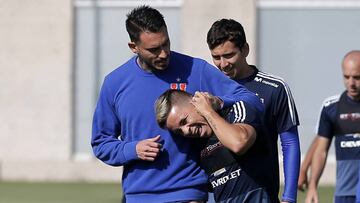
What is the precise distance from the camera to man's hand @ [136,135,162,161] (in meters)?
6.39

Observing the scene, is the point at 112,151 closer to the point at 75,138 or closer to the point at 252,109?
the point at 252,109

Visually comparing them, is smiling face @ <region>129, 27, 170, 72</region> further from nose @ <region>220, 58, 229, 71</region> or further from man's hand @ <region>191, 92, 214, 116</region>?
nose @ <region>220, 58, 229, 71</region>

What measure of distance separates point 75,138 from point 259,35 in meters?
3.47

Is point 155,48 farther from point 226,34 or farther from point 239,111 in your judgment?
point 226,34

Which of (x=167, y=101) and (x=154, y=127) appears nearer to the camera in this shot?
(x=167, y=101)

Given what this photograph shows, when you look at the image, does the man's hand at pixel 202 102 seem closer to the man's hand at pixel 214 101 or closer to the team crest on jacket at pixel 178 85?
the man's hand at pixel 214 101

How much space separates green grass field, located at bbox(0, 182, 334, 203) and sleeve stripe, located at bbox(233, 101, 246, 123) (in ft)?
28.4

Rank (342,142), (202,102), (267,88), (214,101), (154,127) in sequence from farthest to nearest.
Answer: (342,142) < (267,88) < (154,127) < (214,101) < (202,102)

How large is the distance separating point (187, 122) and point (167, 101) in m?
0.15

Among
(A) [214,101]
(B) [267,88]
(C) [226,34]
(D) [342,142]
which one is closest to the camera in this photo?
(A) [214,101]

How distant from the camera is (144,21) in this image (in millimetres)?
6551

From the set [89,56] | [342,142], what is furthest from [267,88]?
[89,56]

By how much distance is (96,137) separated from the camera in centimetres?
675

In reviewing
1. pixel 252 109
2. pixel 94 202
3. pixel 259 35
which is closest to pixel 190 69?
pixel 252 109
